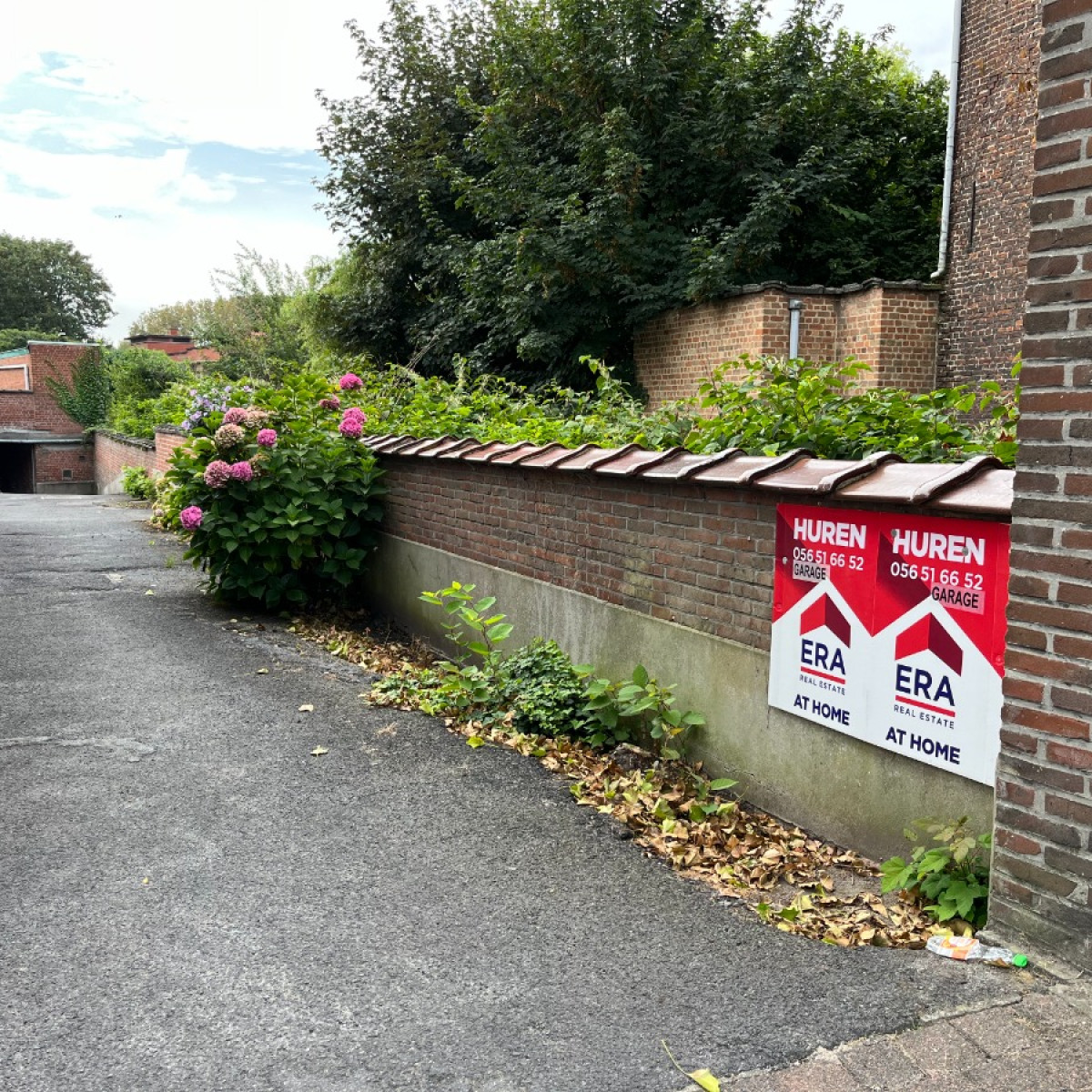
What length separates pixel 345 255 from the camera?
23.1 m

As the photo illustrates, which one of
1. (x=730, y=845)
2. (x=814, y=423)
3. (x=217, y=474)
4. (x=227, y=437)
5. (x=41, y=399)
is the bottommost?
(x=730, y=845)

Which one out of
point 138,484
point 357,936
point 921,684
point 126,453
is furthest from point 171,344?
point 921,684

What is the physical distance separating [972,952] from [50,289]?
87.5 metres

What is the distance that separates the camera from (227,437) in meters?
8.27

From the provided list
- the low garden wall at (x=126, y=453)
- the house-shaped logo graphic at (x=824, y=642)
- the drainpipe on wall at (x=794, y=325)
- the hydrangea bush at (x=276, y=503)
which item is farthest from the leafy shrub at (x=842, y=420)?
the low garden wall at (x=126, y=453)

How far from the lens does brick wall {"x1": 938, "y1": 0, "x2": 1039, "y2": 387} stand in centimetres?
1444

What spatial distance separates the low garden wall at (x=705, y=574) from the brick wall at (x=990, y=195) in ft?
32.9

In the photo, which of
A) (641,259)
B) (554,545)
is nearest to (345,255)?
(641,259)

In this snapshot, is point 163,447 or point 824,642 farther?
point 163,447

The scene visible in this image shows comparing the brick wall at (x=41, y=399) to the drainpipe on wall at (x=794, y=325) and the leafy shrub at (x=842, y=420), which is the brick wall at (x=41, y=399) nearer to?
the drainpipe on wall at (x=794, y=325)

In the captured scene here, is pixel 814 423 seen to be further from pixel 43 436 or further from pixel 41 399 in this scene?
pixel 41 399

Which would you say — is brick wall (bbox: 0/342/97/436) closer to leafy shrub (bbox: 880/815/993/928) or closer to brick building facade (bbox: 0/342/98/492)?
brick building facade (bbox: 0/342/98/492)

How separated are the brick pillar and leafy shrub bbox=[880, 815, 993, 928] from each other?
27 cm

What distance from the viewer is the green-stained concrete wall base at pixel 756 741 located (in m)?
3.77
